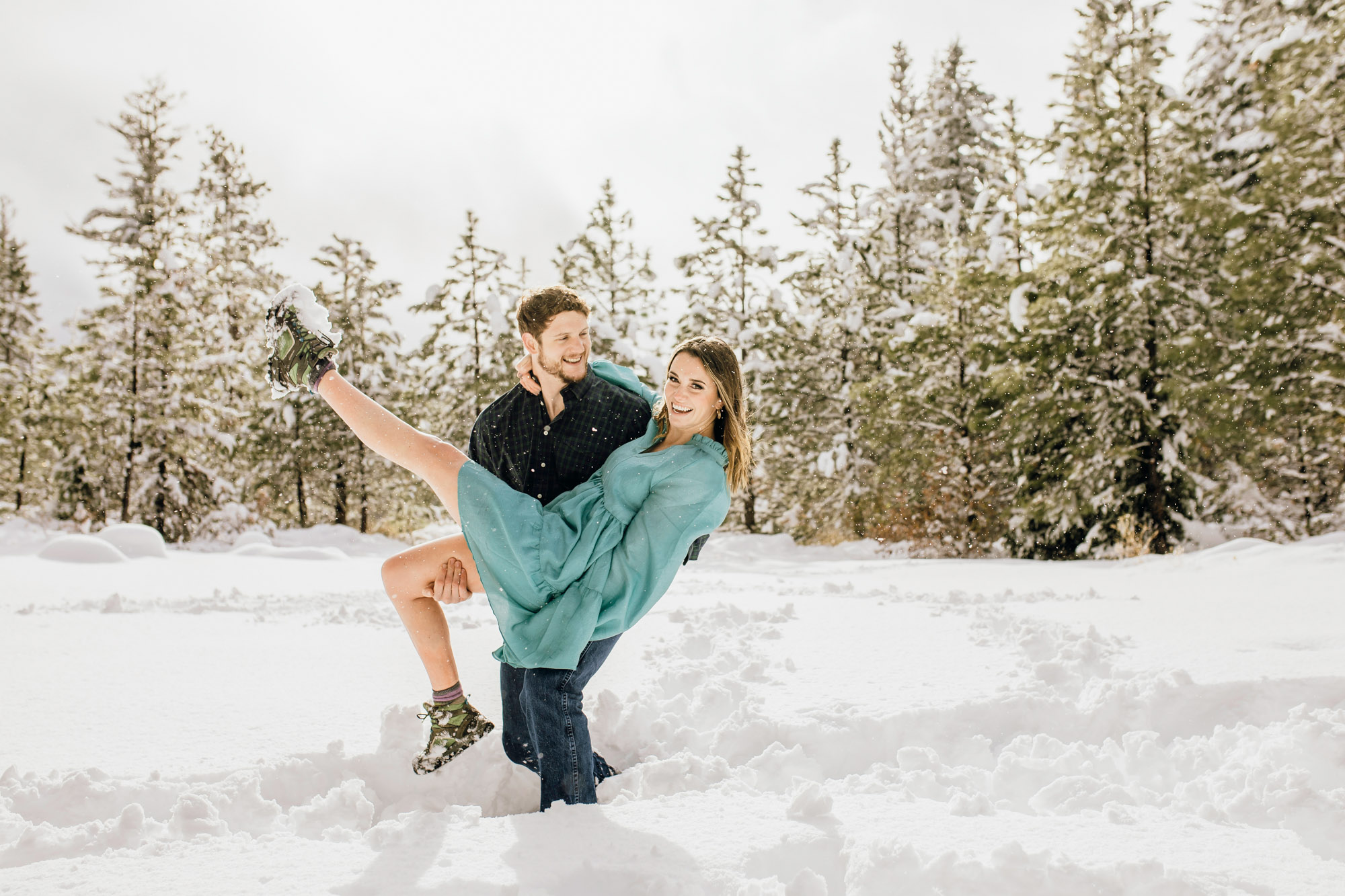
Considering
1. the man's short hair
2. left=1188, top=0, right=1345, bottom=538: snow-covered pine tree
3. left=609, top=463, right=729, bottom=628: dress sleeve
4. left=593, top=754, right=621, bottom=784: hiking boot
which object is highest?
left=1188, top=0, right=1345, bottom=538: snow-covered pine tree

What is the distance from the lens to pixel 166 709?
312cm

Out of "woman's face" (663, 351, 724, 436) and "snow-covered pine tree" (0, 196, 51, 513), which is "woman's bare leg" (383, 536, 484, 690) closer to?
"woman's face" (663, 351, 724, 436)

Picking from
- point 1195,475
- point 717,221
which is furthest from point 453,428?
point 1195,475

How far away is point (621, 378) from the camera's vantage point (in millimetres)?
3213

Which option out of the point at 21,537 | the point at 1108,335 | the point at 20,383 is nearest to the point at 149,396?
the point at 21,537

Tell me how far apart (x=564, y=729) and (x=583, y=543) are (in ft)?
2.00

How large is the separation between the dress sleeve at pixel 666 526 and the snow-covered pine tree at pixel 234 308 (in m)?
14.4

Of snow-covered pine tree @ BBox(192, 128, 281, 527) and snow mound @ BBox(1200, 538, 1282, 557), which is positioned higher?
snow-covered pine tree @ BBox(192, 128, 281, 527)

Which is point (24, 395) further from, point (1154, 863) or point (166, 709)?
point (1154, 863)

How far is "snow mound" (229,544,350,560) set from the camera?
380 inches

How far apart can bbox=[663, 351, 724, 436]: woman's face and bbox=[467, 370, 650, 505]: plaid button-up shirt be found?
1.02 ft

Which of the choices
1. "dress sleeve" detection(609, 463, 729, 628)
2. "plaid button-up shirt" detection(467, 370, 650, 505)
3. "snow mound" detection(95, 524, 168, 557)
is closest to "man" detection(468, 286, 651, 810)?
"plaid button-up shirt" detection(467, 370, 650, 505)

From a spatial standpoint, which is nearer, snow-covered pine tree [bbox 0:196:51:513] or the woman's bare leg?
the woman's bare leg

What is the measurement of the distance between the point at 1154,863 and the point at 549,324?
7.96 ft
